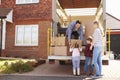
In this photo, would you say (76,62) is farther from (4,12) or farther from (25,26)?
(4,12)

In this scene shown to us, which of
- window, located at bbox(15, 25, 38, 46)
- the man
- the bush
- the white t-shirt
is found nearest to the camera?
the white t-shirt

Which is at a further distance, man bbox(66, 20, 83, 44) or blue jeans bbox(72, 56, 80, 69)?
man bbox(66, 20, 83, 44)

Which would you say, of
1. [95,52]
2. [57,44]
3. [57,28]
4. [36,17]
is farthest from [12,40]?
[95,52]

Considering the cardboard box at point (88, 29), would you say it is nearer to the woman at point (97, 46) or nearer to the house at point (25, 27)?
the woman at point (97, 46)

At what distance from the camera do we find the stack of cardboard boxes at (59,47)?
466 inches

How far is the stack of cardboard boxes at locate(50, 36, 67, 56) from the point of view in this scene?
11828 mm

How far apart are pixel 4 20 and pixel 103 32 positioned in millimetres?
10895

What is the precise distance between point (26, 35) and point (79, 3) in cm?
668

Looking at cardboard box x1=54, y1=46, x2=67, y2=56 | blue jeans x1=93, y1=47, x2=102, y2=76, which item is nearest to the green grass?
cardboard box x1=54, y1=46, x2=67, y2=56

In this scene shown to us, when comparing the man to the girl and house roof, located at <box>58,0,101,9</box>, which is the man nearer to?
the girl

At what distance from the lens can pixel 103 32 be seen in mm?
12148

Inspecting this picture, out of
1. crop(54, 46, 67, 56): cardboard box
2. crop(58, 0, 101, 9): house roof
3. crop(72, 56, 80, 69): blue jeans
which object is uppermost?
crop(58, 0, 101, 9): house roof

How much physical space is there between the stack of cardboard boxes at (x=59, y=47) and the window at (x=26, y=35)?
365 inches

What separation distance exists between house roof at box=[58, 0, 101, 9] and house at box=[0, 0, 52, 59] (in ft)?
15.2
